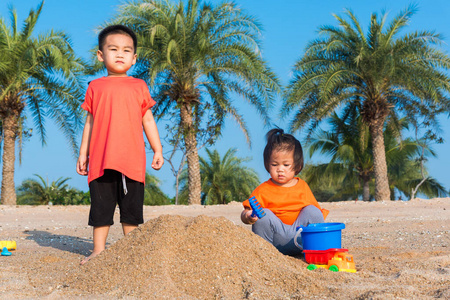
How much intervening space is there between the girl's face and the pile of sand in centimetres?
71

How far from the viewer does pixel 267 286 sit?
2637mm

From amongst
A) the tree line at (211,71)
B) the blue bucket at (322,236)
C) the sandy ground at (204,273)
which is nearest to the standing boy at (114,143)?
the sandy ground at (204,273)

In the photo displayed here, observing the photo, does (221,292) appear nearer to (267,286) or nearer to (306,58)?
(267,286)

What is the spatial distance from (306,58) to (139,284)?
14.2 metres

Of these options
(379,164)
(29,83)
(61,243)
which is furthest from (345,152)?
(61,243)

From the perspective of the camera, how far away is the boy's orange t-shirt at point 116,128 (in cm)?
355

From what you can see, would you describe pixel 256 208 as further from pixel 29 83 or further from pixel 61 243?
pixel 29 83

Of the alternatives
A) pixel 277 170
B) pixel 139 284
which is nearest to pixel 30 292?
pixel 139 284

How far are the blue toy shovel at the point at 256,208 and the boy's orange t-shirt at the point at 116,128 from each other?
88cm

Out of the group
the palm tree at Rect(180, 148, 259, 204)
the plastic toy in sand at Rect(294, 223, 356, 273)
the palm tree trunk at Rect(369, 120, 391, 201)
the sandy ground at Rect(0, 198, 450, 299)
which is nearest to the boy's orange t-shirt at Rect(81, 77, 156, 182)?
the sandy ground at Rect(0, 198, 450, 299)

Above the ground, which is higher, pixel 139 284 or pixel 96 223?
pixel 96 223

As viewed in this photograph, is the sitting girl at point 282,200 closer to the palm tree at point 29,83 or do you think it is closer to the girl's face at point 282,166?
the girl's face at point 282,166

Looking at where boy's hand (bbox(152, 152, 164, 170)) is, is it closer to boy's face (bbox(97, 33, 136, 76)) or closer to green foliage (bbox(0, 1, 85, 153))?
boy's face (bbox(97, 33, 136, 76))

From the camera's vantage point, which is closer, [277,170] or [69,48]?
[277,170]
